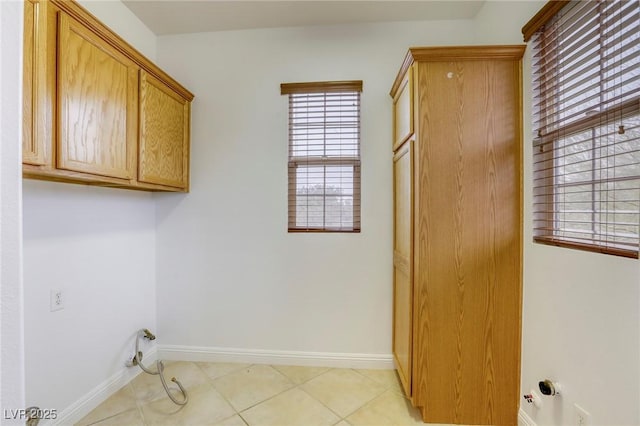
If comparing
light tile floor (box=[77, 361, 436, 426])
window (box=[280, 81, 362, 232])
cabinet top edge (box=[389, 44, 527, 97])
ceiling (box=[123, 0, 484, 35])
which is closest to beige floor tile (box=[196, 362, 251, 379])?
light tile floor (box=[77, 361, 436, 426])

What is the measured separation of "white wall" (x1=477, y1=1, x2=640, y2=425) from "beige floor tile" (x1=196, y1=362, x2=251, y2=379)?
1884mm

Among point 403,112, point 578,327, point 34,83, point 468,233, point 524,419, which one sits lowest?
point 524,419

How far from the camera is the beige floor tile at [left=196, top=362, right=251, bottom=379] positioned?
2012 mm

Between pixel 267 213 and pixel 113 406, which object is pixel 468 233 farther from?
pixel 113 406

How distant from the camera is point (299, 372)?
204 centimetres

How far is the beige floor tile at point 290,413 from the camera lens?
5.14ft

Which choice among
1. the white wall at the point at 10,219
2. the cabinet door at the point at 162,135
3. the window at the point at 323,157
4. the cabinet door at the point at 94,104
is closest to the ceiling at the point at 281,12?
the window at the point at 323,157

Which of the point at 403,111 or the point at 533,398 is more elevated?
the point at 403,111

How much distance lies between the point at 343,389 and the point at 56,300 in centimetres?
179

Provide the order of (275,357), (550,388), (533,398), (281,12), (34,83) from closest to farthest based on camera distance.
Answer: (34,83)
(550,388)
(533,398)
(281,12)
(275,357)

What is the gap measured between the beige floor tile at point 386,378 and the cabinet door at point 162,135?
2013mm

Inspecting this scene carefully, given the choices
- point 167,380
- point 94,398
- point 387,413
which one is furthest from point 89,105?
point 387,413

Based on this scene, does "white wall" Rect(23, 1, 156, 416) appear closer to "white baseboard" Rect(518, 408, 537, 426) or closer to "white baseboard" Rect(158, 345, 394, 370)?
"white baseboard" Rect(158, 345, 394, 370)

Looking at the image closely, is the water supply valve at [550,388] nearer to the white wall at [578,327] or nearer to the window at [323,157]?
the white wall at [578,327]
